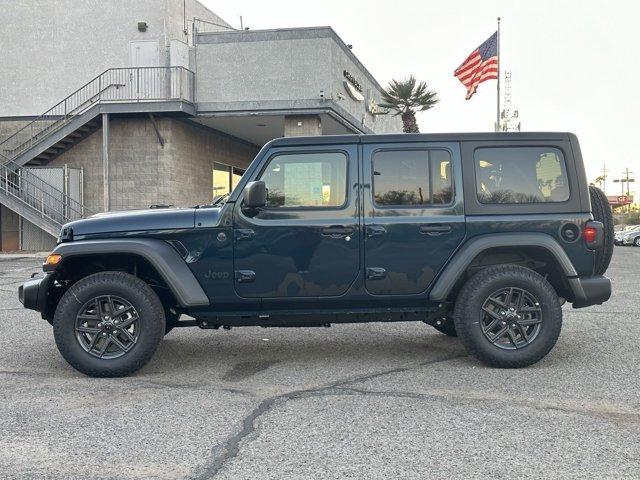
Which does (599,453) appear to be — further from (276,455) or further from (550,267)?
(550,267)

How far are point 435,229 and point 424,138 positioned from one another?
827 millimetres

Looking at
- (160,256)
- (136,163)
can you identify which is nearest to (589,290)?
(160,256)

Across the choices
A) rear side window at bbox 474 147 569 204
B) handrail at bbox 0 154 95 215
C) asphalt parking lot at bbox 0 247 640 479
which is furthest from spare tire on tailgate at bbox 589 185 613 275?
handrail at bbox 0 154 95 215

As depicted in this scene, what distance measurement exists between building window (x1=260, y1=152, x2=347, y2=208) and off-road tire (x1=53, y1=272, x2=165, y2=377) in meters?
1.35

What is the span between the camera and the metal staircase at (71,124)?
19.9m

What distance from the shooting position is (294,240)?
5.02m

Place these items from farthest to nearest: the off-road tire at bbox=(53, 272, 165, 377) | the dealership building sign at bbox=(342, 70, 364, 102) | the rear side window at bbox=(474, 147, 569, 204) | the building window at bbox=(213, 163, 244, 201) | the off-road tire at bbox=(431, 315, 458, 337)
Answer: the building window at bbox=(213, 163, 244, 201), the dealership building sign at bbox=(342, 70, 364, 102), the off-road tire at bbox=(431, 315, 458, 337), the rear side window at bbox=(474, 147, 569, 204), the off-road tire at bbox=(53, 272, 165, 377)

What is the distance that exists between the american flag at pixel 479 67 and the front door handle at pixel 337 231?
69.3 ft

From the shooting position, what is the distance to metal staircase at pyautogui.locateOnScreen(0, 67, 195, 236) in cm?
1989

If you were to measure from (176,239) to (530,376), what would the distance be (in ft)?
10.4

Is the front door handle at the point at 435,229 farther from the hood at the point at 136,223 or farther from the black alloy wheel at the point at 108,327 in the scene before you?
the black alloy wheel at the point at 108,327

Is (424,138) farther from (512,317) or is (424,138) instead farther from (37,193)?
(37,193)

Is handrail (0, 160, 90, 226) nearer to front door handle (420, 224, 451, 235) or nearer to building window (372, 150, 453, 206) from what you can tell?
building window (372, 150, 453, 206)

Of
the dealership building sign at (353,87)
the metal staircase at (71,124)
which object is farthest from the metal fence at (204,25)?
the dealership building sign at (353,87)
